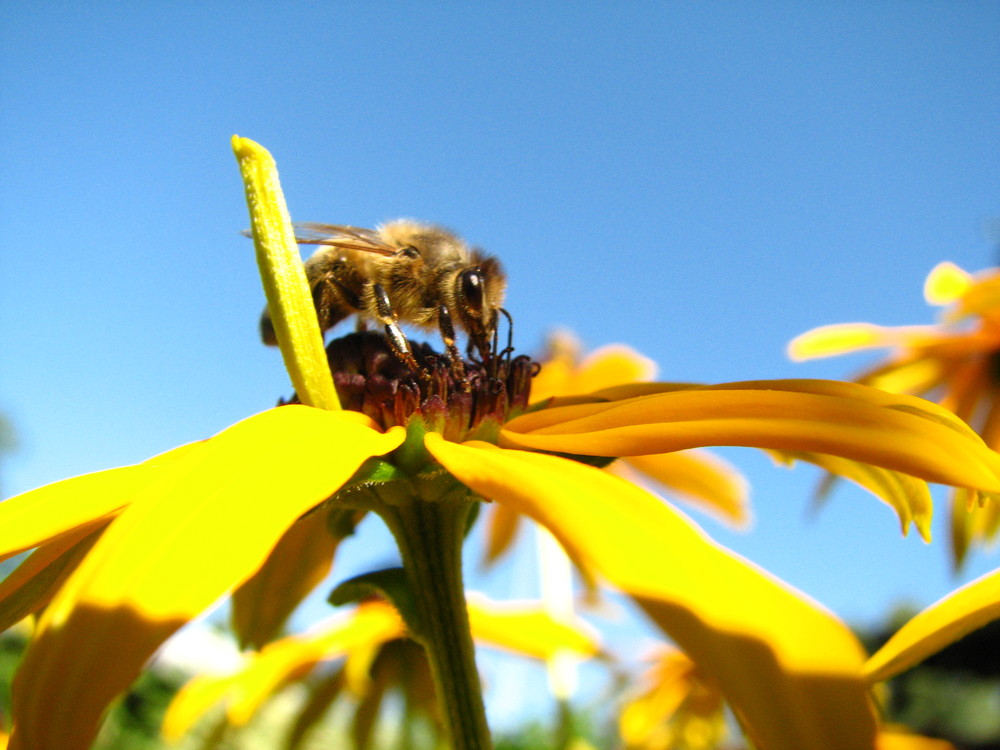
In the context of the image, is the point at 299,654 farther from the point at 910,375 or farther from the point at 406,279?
the point at 910,375

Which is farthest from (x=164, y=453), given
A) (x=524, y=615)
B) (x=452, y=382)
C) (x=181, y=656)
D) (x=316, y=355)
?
(x=181, y=656)

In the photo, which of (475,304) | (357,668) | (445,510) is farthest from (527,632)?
(445,510)

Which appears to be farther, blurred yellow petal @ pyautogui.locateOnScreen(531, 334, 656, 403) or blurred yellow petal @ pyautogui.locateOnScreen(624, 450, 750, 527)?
blurred yellow petal @ pyautogui.locateOnScreen(531, 334, 656, 403)

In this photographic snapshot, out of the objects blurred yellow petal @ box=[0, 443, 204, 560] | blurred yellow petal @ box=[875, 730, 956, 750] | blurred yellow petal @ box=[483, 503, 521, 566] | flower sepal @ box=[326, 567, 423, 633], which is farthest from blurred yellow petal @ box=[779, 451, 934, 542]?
blurred yellow petal @ box=[483, 503, 521, 566]

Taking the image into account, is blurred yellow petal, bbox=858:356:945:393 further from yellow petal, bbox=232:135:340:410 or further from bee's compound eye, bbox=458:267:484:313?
yellow petal, bbox=232:135:340:410

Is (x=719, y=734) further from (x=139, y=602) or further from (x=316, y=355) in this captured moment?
(x=139, y=602)

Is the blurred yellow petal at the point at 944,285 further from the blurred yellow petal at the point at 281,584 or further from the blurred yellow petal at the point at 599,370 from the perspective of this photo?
the blurred yellow petal at the point at 281,584
